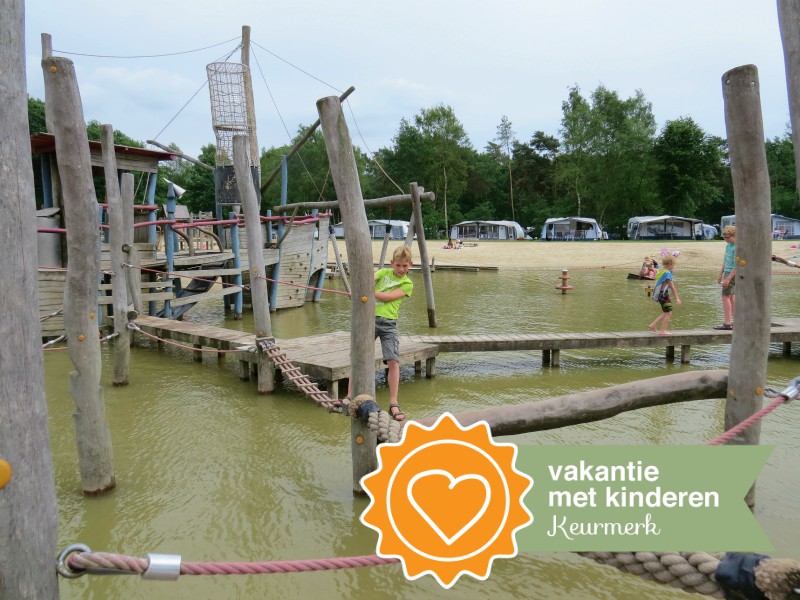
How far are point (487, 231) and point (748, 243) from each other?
163ft

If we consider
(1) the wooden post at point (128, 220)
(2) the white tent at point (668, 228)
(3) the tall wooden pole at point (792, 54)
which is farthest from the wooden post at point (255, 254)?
(2) the white tent at point (668, 228)

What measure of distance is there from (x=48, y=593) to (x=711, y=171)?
55.7 m

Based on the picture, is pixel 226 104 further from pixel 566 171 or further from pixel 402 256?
pixel 566 171

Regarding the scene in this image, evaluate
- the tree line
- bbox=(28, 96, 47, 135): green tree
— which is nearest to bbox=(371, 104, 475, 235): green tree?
the tree line

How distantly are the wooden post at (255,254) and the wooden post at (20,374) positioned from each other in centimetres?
442

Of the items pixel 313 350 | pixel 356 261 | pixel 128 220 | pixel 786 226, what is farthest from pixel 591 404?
pixel 786 226

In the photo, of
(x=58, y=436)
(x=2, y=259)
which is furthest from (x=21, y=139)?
(x=58, y=436)

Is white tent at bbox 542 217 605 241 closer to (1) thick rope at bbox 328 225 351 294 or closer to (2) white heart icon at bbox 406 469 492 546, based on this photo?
(1) thick rope at bbox 328 225 351 294

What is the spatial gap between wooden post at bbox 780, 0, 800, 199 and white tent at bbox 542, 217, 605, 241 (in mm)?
45984

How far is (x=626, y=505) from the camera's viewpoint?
2.25m

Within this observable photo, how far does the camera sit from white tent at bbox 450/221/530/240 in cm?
5116

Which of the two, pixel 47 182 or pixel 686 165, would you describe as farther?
pixel 686 165

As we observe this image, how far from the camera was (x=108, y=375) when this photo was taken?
784 centimetres

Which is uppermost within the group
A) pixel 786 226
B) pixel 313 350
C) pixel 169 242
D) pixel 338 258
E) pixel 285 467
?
pixel 786 226
